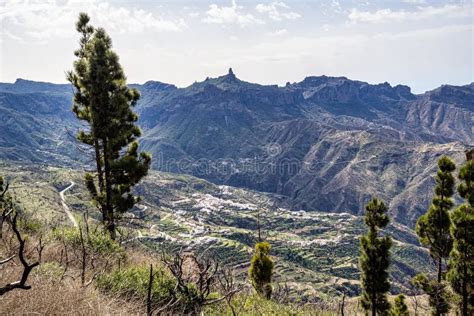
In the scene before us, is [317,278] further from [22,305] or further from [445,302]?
[22,305]

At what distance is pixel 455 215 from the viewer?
77.2 feet

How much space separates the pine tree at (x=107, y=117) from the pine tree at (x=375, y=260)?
19.1 meters

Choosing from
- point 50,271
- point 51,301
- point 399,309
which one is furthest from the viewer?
point 399,309

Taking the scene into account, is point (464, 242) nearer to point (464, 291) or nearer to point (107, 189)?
point (464, 291)

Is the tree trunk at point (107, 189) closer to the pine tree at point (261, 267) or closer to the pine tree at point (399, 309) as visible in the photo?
the pine tree at point (261, 267)

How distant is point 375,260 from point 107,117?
24.2m

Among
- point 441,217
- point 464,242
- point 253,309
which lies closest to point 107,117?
point 253,309

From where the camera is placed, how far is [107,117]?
67.5 ft

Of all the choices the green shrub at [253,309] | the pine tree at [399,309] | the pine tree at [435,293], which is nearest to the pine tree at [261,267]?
the green shrub at [253,309]

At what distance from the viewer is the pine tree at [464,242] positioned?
22.9m

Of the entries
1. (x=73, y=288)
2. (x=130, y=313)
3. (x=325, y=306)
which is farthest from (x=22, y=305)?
(x=325, y=306)

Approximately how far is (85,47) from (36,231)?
11266 millimetres

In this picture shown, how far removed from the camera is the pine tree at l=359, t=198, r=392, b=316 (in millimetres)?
31062

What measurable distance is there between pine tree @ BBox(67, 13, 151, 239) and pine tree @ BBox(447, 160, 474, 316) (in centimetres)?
1941
